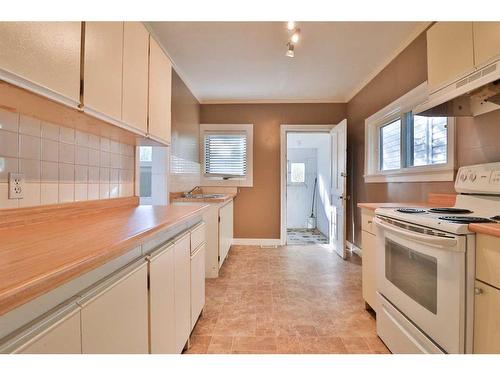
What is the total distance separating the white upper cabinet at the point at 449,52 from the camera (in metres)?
1.36

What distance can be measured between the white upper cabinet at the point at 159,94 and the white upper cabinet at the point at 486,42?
1.90 meters

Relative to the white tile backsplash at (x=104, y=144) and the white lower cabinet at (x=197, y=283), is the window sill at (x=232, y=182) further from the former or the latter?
the white tile backsplash at (x=104, y=144)

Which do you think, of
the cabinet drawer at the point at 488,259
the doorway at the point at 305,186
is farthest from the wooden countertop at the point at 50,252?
the doorway at the point at 305,186

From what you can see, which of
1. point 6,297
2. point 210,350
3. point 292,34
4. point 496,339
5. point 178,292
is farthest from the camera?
point 292,34

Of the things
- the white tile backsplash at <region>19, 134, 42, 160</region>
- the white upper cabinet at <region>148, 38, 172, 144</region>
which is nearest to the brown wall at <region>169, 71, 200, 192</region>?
the white upper cabinet at <region>148, 38, 172, 144</region>

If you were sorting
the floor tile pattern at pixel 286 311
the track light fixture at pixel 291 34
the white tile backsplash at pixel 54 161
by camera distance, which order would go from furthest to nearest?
the track light fixture at pixel 291 34
the floor tile pattern at pixel 286 311
the white tile backsplash at pixel 54 161

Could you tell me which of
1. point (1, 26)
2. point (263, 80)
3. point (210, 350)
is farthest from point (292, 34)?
point (210, 350)

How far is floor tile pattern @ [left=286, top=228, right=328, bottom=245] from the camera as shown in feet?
14.9

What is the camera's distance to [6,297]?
0.41 meters

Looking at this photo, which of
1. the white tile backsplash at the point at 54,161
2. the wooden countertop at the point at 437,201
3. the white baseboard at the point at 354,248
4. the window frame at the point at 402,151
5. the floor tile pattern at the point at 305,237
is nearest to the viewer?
the white tile backsplash at the point at 54,161

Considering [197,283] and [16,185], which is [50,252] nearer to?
[16,185]
